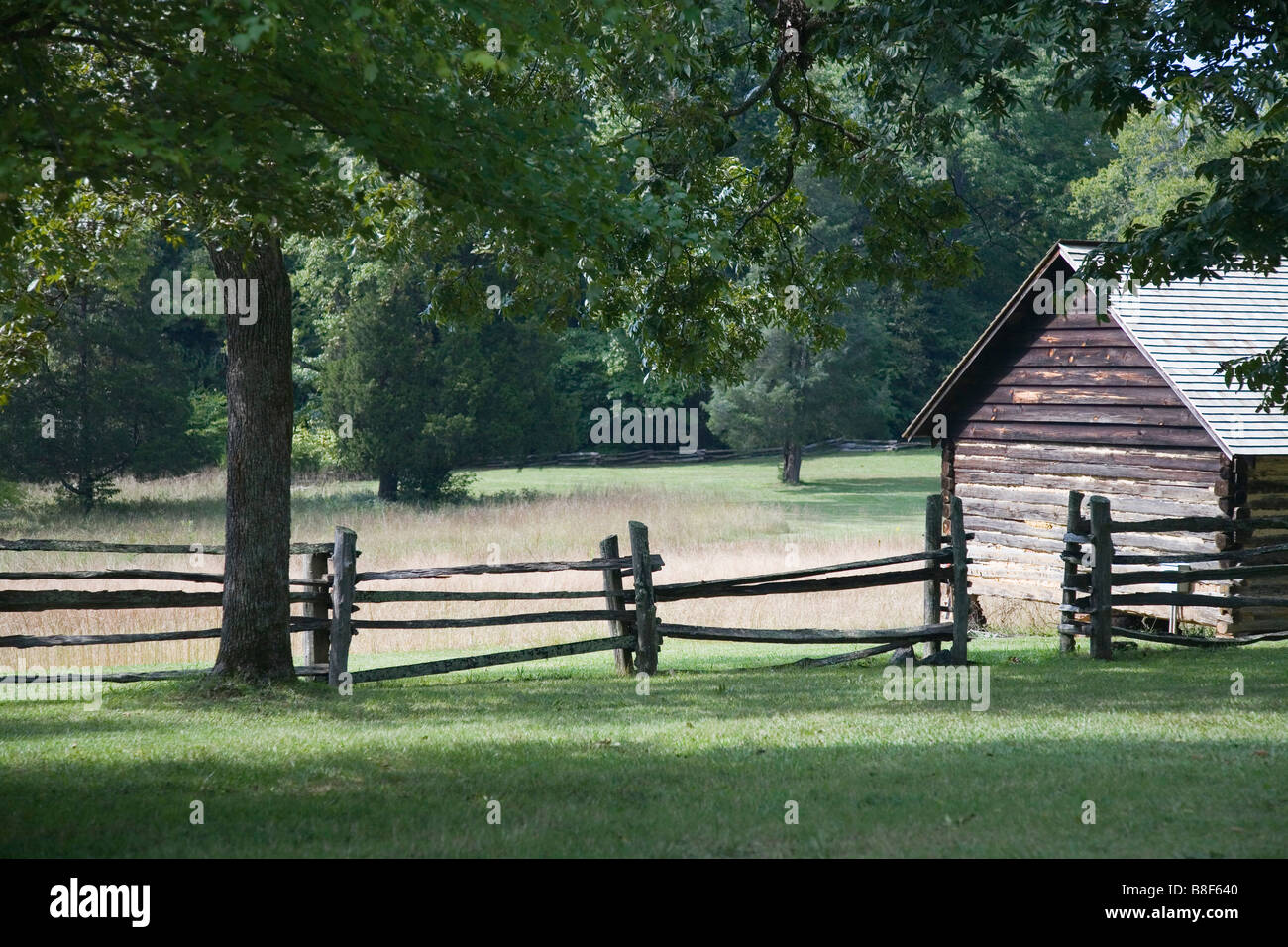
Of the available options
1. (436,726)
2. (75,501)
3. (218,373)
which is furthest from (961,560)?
(218,373)

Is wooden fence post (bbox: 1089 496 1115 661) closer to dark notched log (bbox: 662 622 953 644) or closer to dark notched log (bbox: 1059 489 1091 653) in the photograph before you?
dark notched log (bbox: 1059 489 1091 653)

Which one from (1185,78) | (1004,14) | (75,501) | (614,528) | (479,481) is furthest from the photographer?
(479,481)

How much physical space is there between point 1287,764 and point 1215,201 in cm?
483

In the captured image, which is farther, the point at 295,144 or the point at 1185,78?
the point at 1185,78

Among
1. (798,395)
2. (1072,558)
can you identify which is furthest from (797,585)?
(798,395)

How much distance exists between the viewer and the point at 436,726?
9.71 meters

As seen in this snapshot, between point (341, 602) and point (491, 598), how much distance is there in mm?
1566

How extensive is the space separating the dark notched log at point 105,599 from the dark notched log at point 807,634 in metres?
4.29

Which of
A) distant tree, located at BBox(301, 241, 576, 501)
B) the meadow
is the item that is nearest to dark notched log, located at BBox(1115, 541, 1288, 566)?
the meadow

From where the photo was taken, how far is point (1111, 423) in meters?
18.6

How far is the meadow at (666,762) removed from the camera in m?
6.10

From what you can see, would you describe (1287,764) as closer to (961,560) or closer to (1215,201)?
(1215,201)

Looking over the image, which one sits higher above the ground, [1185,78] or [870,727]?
[1185,78]

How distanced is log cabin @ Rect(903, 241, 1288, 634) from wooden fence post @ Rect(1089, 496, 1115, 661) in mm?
3123
